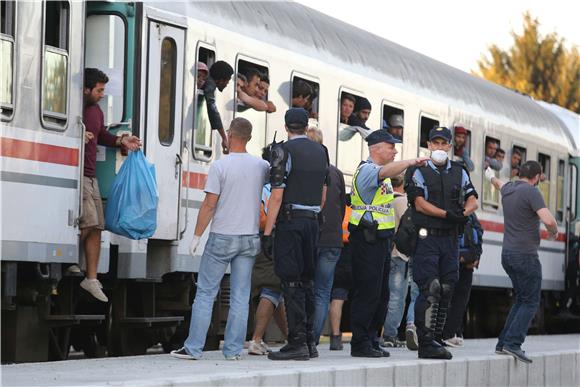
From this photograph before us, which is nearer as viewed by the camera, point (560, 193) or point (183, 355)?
point (183, 355)

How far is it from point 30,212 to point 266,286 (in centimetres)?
213

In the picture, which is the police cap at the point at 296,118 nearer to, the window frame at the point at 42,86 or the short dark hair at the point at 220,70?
the window frame at the point at 42,86

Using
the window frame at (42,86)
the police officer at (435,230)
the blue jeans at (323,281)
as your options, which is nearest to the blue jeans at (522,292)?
the police officer at (435,230)

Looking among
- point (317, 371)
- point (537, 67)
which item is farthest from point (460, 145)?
point (537, 67)

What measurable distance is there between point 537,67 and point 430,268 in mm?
54512

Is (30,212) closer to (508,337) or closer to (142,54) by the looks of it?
(142,54)

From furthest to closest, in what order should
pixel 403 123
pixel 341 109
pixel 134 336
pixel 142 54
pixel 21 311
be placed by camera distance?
pixel 403 123
pixel 341 109
pixel 134 336
pixel 142 54
pixel 21 311

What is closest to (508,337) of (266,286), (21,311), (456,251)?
(456,251)

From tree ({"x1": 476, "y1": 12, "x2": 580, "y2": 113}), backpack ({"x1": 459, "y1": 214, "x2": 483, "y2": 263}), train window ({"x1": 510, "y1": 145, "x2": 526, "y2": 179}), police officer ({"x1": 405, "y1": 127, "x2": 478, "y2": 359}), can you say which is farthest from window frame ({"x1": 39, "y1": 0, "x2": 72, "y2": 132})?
tree ({"x1": 476, "y1": 12, "x2": 580, "y2": 113})

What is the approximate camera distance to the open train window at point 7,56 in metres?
12.3

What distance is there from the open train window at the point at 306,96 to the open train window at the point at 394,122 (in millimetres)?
2299

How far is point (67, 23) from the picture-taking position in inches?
522

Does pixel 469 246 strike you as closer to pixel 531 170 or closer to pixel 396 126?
pixel 531 170

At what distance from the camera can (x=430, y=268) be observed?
43.3 ft
